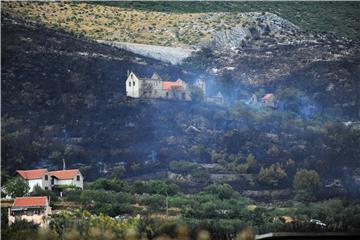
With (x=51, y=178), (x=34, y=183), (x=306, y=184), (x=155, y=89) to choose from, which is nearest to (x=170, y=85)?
(x=155, y=89)

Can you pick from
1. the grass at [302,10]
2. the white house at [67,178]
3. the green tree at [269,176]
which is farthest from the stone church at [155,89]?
the white house at [67,178]

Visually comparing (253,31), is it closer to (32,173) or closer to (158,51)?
(158,51)

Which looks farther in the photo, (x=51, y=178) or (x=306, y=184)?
(x=306, y=184)

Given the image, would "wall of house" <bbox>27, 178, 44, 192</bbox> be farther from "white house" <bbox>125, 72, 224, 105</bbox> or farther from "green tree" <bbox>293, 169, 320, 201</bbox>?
"green tree" <bbox>293, 169, 320, 201</bbox>

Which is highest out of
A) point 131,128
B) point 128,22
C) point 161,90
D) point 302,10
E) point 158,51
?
point 302,10

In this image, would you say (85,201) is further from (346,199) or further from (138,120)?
(346,199)
